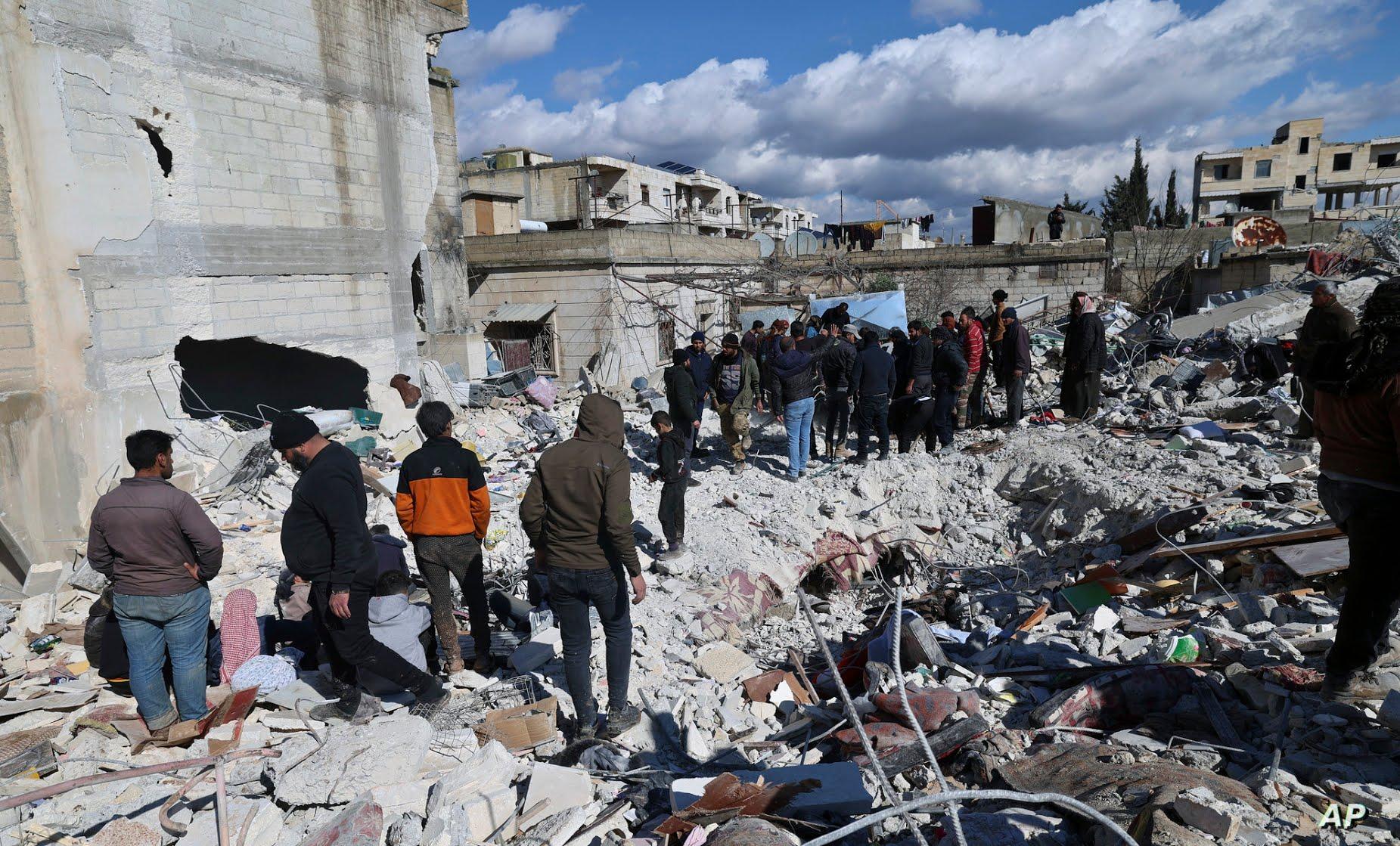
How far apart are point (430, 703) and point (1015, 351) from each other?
26.4 feet

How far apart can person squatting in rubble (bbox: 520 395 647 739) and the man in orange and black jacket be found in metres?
0.73

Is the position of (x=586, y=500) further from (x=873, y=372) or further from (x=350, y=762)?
(x=873, y=372)

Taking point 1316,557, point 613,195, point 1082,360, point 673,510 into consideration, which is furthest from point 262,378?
point 613,195

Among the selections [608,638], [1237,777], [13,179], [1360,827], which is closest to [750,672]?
[608,638]

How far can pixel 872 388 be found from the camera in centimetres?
877

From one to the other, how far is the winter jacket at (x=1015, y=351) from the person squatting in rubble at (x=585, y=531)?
716 cm

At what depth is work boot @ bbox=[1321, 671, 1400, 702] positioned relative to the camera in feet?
10.9

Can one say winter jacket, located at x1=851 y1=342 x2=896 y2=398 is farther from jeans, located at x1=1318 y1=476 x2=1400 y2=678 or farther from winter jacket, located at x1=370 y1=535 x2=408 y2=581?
winter jacket, located at x1=370 y1=535 x2=408 y2=581

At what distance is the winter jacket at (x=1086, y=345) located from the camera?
30.4 feet

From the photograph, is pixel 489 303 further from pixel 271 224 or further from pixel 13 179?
pixel 13 179

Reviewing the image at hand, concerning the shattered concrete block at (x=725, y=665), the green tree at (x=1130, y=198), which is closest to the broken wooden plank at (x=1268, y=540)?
the shattered concrete block at (x=725, y=665)

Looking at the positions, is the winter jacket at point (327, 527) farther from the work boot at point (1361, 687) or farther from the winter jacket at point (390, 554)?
the work boot at point (1361, 687)

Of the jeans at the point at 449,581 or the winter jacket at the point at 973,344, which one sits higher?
the winter jacket at the point at 973,344

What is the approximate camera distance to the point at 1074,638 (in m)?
4.75
